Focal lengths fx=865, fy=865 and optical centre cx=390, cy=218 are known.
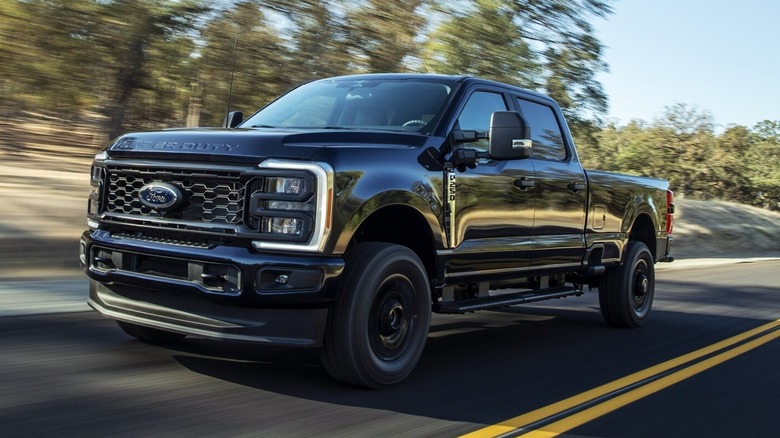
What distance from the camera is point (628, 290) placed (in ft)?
28.0

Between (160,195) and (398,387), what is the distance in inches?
73.9

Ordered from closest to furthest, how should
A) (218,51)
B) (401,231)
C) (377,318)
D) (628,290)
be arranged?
(377,318) → (401,231) → (628,290) → (218,51)

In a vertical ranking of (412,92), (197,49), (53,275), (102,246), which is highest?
(197,49)

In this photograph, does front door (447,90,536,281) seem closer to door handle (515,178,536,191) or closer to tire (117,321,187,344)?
door handle (515,178,536,191)

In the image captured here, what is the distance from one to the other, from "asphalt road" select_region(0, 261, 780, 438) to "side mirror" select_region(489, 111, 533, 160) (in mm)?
1552

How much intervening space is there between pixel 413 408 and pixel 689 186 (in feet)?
161

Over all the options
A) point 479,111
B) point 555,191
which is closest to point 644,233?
point 555,191

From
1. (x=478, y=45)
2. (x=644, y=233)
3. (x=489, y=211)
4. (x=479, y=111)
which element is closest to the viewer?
(x=489, y=211)

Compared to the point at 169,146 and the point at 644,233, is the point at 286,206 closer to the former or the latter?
the point at 169,146

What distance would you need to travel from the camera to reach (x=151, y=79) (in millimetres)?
15867

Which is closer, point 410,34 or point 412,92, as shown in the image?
point 412,92

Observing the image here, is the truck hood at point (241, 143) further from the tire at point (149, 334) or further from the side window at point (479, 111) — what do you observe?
the tire at point (149, 334)

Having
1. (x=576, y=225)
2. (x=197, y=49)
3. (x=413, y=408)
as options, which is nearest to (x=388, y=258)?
(x=413, y=408)

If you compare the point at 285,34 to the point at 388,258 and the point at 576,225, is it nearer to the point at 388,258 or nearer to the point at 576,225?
the point at 576,225
